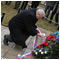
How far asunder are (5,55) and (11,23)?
1.00 meters

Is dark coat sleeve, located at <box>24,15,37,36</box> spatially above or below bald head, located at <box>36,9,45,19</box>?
below

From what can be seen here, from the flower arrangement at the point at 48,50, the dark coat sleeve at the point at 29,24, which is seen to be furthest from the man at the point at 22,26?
the flower arrangement at the point at 48,50

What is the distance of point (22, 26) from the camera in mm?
4176

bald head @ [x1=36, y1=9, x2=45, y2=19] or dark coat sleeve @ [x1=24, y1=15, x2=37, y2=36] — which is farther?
dark coat sleeve @ [x1=24, y1=15, x2=37, y2=36]

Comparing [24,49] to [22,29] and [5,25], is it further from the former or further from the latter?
A: [5,25]

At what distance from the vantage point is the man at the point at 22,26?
395 cm

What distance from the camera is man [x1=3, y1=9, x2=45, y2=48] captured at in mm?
3945

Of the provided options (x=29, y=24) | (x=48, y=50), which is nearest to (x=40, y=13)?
(x=29, y=24)

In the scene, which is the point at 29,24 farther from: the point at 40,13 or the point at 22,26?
the point at 40,13

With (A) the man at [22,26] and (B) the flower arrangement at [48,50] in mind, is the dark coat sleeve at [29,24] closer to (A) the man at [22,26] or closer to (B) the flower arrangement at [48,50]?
(A) the man at [22,26]

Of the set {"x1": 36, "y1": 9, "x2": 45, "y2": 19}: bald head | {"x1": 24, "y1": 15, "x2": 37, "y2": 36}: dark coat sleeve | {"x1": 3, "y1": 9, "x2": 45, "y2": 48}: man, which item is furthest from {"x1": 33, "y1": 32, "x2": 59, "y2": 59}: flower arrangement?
{"x1": 36, "y1": 9, "x2": 45, "y2": 19}: bald head

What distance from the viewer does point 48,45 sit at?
4090 millimetres

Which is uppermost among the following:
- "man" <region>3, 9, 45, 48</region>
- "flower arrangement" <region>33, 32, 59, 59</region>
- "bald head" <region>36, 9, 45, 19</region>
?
"bald head" <region>36, 9, 45, 19</region>

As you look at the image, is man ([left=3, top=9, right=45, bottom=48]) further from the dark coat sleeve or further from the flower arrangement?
the flower arrangement
